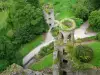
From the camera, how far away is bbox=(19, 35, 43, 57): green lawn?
57.0m

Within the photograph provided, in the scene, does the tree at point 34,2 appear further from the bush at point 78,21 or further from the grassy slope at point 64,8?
the bush at point 78,21

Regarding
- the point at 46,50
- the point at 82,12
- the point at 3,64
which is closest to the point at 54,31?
the point at 46,50

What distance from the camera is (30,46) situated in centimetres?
5797

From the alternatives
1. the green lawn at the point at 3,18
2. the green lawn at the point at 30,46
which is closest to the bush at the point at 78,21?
the green lawn at the point at 30,46

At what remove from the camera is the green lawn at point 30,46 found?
187 ft

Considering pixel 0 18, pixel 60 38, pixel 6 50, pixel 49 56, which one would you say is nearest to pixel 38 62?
pixel 49 56

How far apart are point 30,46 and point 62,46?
13.3 metres

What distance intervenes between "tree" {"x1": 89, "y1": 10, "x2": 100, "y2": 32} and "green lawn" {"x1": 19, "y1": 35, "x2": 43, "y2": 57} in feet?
28.8

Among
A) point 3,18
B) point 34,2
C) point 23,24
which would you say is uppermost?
point 34,2

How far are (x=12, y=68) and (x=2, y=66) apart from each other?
382cm

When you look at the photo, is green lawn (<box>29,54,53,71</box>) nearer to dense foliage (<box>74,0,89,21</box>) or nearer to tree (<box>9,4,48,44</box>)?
tree (<box>9,4,48,44</box>)

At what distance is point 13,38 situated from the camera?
2315 inches

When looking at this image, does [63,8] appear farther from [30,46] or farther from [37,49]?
[37,49]

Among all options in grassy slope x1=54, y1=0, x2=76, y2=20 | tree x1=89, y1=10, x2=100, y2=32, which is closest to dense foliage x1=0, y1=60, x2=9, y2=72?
grassy slope x1=54, y1=0, x2=76, y2=20
